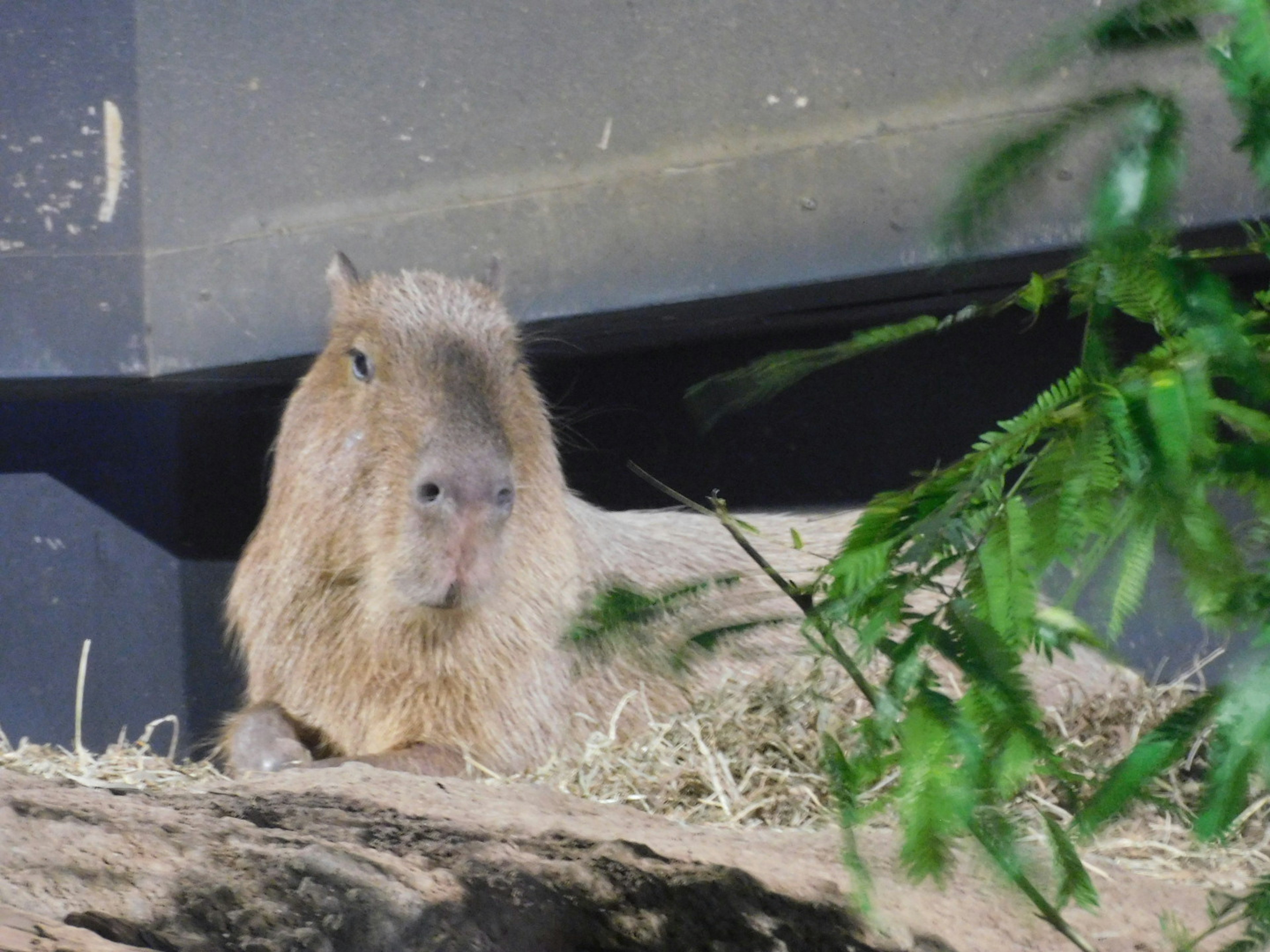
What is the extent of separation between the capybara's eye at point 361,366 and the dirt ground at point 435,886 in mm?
1560

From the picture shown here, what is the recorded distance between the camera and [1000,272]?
379 cm

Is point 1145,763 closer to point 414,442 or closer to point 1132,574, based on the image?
point 1132,574

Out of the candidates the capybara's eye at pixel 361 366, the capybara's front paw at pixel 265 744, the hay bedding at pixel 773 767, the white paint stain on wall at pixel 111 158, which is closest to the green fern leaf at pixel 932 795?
the hay bedding at pixel 773 767

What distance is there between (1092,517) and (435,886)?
108 cm

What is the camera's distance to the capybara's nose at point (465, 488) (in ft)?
11.1

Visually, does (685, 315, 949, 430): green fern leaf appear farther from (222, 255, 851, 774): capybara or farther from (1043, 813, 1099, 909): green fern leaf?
(222, 255, 851, 774): capybara

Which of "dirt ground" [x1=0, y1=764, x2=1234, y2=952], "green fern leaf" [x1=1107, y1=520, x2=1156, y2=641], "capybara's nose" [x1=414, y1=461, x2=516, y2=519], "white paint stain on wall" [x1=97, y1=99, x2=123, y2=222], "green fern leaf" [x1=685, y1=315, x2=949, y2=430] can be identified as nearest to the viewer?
"green fern leaf" [x1=1107, y1=520, x2=1156, y2=641]

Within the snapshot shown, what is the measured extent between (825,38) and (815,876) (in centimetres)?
249

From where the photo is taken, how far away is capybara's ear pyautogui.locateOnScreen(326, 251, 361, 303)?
4.00m

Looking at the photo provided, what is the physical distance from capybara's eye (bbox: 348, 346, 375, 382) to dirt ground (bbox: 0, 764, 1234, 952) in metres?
1.56

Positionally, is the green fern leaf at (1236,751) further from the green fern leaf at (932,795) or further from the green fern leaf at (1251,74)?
the green fern leaf at (1251,74)

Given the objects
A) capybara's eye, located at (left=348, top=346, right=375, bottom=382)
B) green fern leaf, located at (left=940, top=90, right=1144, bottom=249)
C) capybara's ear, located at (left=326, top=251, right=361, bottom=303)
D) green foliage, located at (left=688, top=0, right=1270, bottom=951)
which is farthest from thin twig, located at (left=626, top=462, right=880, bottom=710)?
capybara's ear, located at (left=326, top=251, right=361, bottom=303)

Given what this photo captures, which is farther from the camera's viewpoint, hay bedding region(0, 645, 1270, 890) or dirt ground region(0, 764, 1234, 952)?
hay bedding region(0, 645, 1270, 890)

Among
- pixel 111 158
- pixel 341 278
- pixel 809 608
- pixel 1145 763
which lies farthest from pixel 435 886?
pixel 111 158
